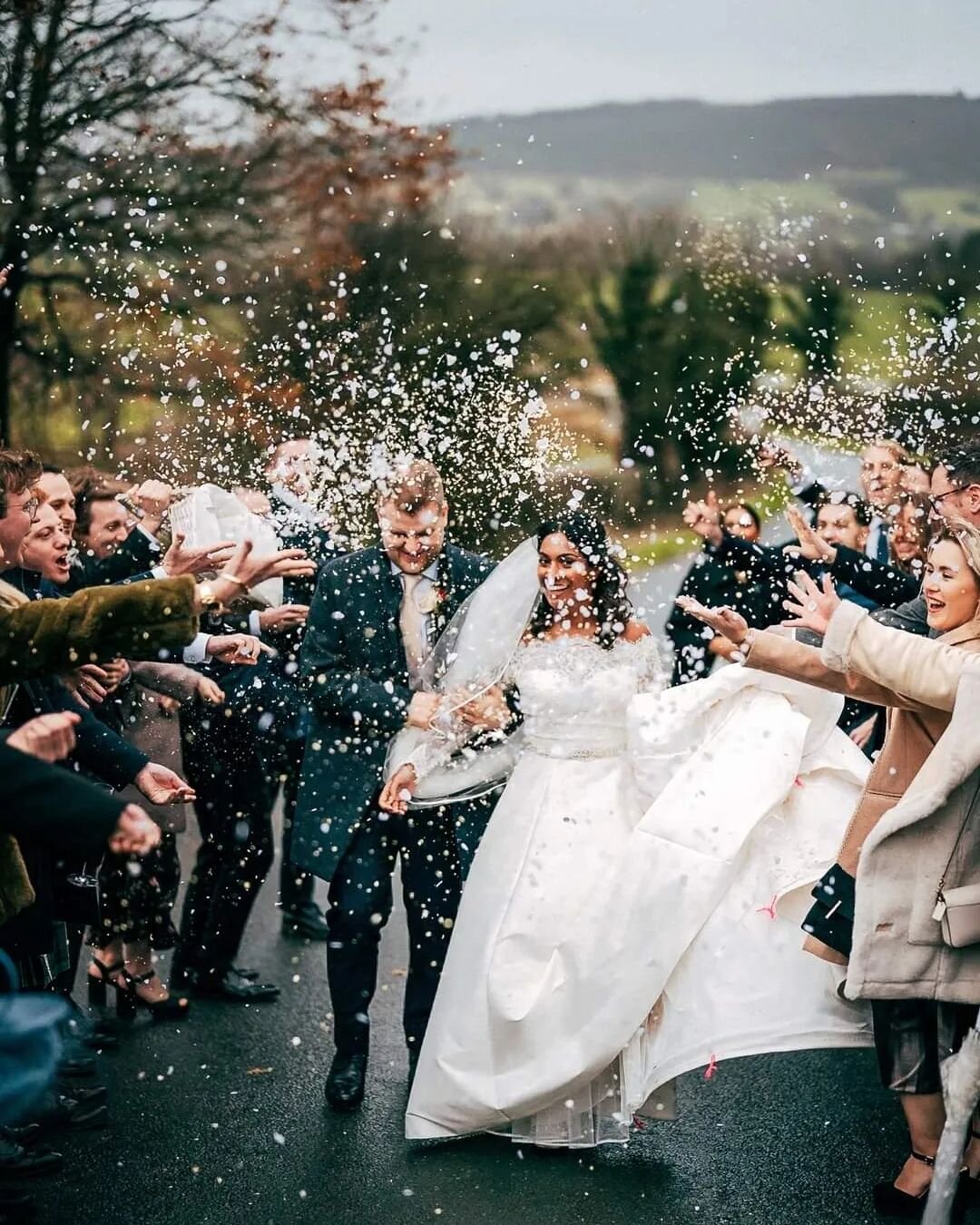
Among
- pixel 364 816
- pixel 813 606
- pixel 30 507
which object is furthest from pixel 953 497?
pixel 30 507

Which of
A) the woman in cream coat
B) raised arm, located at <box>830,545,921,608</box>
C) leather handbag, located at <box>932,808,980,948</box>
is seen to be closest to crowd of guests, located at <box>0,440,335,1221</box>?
the woman in cream coat

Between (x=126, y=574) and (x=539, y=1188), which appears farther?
(x=126, y=574)

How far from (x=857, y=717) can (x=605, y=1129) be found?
255 centimetres

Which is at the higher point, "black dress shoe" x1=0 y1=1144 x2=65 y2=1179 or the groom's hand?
the groom's hand

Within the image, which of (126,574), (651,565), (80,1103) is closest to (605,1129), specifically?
(80,1103)

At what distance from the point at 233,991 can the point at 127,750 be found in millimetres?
1622

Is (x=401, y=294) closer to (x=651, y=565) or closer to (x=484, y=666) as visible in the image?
(x=651, y=565)

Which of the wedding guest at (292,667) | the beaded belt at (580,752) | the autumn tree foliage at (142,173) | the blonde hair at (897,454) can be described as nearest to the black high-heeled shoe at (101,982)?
the wedding guest at (292,667)

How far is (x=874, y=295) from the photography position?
9836 millimetres

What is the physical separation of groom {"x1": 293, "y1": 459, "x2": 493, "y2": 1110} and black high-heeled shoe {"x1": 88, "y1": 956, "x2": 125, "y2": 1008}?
44.6 inches

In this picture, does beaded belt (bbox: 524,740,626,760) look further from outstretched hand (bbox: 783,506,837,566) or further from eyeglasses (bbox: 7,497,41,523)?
eyeglasses (bbox: 7,497,41,523)

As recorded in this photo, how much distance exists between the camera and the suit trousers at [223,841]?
5.67 m

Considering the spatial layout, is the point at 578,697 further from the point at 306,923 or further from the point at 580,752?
the point at 306,923

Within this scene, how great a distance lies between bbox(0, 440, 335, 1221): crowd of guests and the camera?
319cm
